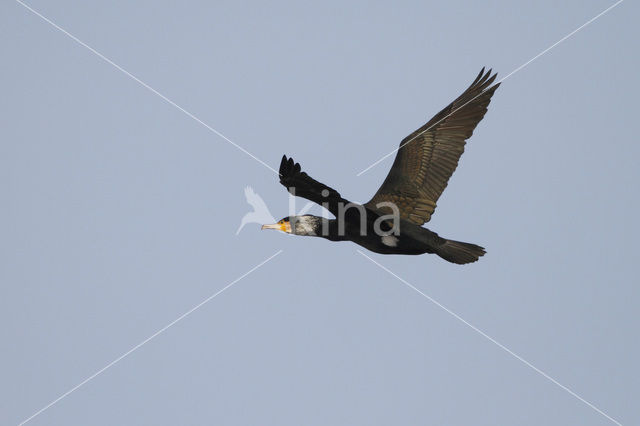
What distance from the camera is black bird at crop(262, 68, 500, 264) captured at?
33.8 ft

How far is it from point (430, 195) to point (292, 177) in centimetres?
309

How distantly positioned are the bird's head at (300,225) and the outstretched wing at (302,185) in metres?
1.44

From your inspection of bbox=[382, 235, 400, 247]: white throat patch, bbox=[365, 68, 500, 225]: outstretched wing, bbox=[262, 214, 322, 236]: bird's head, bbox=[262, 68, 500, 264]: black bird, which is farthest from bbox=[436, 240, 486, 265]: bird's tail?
bbox=[262, 214, 322, 236]: bird's head

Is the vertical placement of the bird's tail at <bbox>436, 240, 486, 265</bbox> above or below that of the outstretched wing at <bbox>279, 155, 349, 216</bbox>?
below

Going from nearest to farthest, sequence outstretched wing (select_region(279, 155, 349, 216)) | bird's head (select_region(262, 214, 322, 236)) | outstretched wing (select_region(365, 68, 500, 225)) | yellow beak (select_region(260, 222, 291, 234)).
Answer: outstretched wing (select_region(279, 155, 349, 216)), bird's head (select_region(262, 214, 322, 236)), yellow beak (select_region(260, 222, 291, 234)), outstretched wing (select_region(365, 68, 500, 225))

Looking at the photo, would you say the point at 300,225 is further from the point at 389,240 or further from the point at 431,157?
the point at 431,157

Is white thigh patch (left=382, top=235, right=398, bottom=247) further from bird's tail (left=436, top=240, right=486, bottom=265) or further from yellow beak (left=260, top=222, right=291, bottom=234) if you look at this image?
yellow beak (left=260, top=222, right=291, bottom=234)

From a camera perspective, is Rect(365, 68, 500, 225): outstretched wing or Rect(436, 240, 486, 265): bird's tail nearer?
Rect(436, 240, 486, 265): bird's tail

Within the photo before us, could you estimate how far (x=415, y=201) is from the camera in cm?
1131

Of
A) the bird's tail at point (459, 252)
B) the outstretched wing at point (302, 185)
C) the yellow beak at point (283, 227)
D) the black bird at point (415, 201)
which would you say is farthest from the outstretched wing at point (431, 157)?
the outstretched wing at point (302, 185)

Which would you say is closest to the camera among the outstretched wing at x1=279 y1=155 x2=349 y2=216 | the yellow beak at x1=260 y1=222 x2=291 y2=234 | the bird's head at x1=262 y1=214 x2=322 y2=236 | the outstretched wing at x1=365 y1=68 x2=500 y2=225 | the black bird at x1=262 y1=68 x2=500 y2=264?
the outstretched wing at x1=279 y1=155 x2=349 y2=216

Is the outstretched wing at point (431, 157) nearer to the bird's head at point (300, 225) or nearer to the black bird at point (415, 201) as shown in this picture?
the black bird at point (415, 201)

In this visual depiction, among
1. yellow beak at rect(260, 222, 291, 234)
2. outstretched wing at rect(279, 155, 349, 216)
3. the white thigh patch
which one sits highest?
outstretched wing at rect(279, 155, 349, 216)

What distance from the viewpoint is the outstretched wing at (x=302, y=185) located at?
28.7 feet
